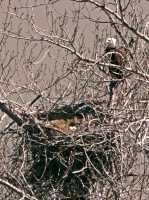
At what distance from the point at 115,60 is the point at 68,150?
1178mm

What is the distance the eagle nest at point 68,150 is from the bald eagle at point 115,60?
516 mm

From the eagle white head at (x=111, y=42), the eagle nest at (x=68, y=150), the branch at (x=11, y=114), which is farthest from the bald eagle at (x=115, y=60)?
the branch at (x=11, y=114)

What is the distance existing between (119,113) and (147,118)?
1.06 ft

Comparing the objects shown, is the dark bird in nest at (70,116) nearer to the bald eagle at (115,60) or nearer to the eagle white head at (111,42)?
the bald eagle at (115,60)

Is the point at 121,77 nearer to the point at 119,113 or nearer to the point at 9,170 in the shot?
the point at 119,113

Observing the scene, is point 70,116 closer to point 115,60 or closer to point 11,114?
point 11,114

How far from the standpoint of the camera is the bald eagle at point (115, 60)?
1011cm

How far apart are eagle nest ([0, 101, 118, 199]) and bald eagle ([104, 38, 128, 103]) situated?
1.69ft

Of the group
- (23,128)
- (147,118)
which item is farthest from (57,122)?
(147,118)

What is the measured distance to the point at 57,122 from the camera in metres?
10.0

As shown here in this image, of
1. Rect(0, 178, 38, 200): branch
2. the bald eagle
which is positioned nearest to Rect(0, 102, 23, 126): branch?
Rect(0, 178, 38, 200): branch

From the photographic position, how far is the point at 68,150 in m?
10.0

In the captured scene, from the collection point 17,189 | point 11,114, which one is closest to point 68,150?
point 17,189

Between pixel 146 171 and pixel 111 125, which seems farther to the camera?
pixel 146 171
